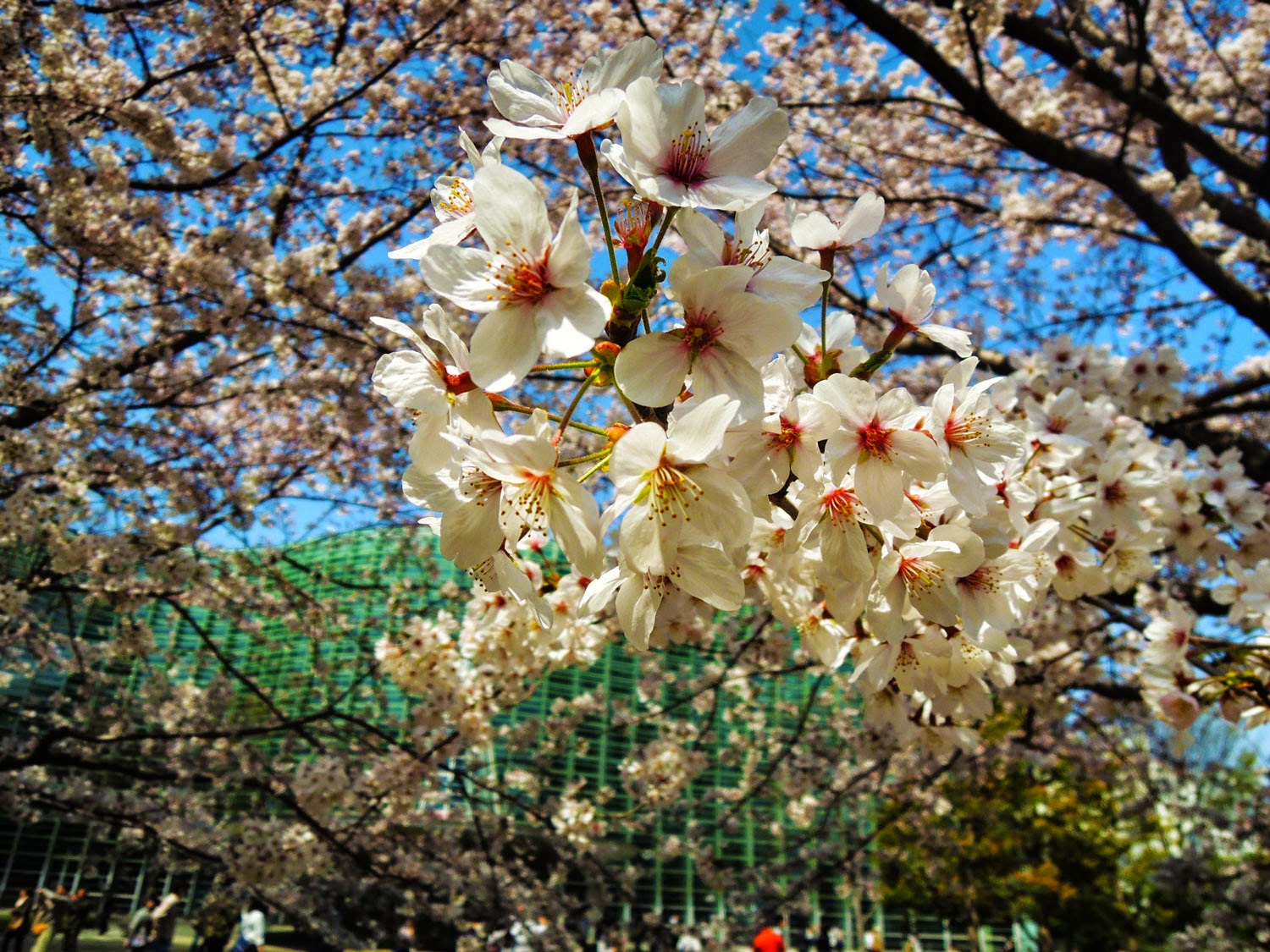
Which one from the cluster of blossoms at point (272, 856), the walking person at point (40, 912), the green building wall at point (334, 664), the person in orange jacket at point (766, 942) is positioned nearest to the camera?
the cluster of blossoms at point (272, 856)

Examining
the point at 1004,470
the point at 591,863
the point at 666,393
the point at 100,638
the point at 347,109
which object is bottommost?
the point at 591,863

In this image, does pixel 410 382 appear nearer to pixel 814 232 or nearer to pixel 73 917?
pixel 814 232

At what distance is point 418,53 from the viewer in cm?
512

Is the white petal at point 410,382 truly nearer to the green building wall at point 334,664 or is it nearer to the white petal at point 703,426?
the white petal at point 703,426

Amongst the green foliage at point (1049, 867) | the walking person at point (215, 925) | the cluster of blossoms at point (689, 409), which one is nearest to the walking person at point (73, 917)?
the walking person at point (215, 925)

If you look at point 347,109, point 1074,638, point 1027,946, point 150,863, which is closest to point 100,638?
point 150,863

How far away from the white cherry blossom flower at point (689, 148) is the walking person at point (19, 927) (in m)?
10.5

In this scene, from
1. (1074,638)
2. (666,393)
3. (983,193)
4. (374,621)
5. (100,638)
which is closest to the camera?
(666,393)

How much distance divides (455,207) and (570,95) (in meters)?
0.25

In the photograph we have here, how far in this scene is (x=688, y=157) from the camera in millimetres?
1031

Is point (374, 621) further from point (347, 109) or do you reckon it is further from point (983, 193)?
point (983, 193)

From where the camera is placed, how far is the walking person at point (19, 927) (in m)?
7.87

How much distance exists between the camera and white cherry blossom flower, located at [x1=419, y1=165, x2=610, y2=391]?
935mm

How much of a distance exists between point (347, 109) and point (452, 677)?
12.8 ft
